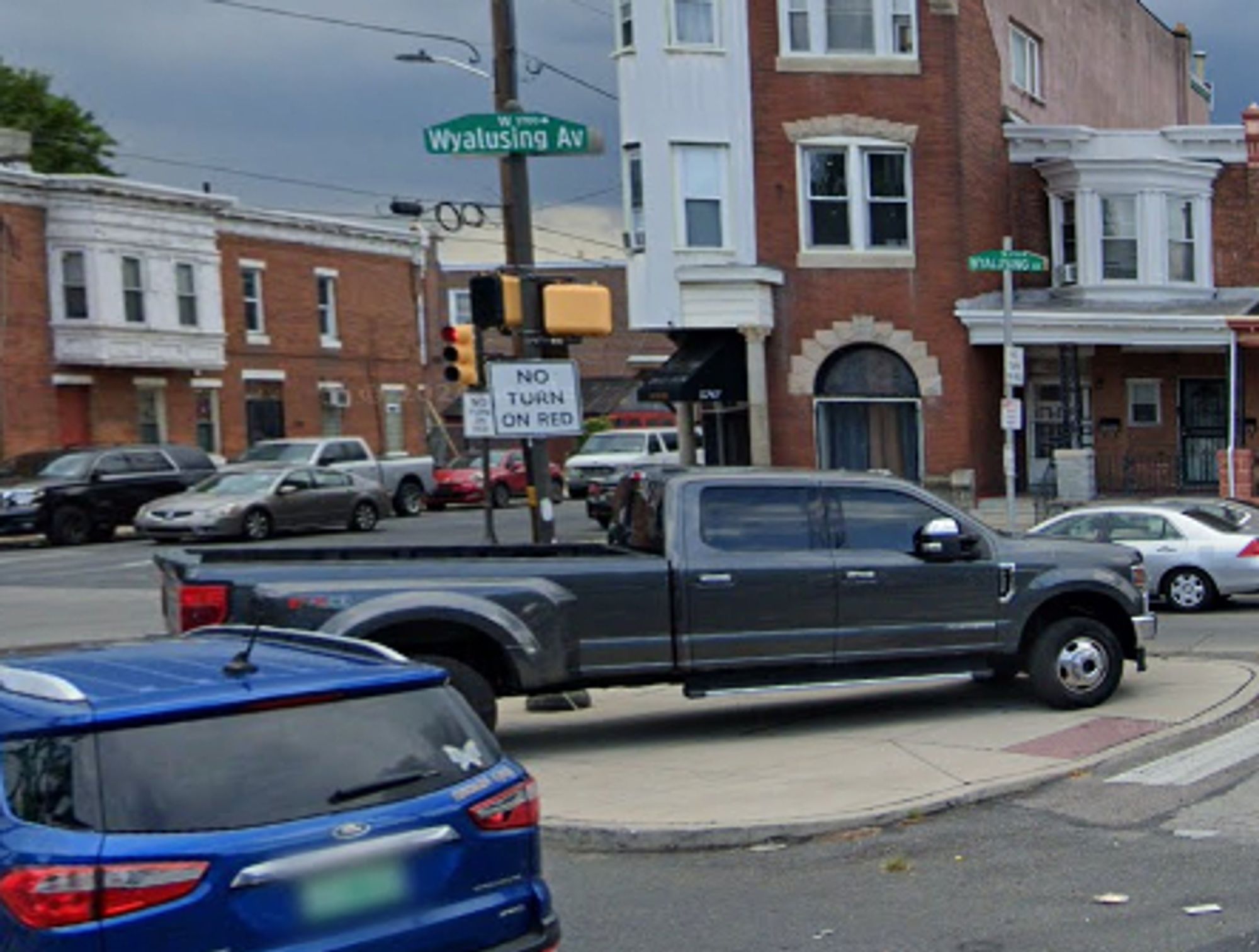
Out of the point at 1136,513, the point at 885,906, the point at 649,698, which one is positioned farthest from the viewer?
Answer: the point at 1136,513

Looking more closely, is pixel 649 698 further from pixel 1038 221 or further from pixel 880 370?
pixel 1038 221

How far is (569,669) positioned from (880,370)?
20.6 metres

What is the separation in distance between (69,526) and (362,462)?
753cm

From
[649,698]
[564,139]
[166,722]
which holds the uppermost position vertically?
[564,139]

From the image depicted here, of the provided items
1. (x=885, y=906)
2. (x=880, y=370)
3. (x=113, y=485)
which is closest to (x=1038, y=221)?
(x=880, y=370)

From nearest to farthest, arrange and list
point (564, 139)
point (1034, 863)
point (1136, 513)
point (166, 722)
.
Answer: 1. point (166, 722)
2. point (1034, 863)
3. point (564, 139)
4. point (1136, 513)

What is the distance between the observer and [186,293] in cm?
4119

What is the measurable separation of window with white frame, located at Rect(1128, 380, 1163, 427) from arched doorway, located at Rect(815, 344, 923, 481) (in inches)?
193

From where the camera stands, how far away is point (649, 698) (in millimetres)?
12508

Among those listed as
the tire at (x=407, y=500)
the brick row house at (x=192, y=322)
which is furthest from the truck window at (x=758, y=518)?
the brick row house at (x=192, y=322)

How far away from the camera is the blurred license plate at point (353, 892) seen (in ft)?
14.1

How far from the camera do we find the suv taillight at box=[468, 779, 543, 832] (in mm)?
4766

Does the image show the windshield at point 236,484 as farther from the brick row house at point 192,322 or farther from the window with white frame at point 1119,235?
the window with white frame at point 1119,235

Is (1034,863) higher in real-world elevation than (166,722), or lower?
lower
